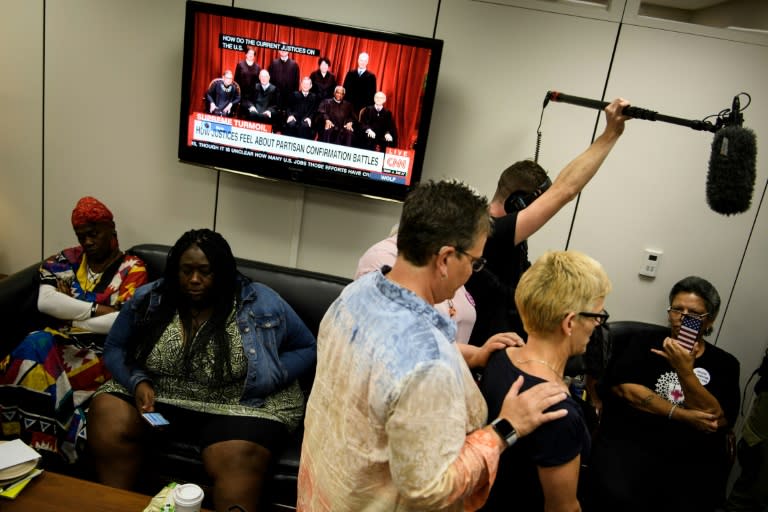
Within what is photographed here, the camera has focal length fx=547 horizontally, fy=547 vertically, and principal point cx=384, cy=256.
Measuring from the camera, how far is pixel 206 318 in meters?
2.24

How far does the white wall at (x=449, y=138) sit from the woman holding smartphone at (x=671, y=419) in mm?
687

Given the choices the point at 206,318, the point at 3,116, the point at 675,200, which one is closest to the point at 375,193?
the point at 206,318

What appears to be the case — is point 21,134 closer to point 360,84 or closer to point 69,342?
point 69,342

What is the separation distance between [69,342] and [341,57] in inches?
72.0

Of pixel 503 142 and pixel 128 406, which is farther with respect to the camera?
pixel 503 142

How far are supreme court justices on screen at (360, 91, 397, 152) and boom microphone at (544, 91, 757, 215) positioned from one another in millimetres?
1368

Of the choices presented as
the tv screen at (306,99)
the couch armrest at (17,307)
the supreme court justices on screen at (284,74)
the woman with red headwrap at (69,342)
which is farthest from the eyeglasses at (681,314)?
the couch armrest at (17,307)

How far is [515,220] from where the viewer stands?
1699mm

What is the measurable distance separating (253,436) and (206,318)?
0.52 metres

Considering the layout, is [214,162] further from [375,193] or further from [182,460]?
[182,460]

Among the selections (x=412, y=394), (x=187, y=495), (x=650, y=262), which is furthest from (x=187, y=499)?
(x=650, y=262)

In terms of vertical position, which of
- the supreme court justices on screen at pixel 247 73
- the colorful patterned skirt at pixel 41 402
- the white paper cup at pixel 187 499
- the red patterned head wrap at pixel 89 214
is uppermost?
the supreme court justices on screen at pixel 247 73

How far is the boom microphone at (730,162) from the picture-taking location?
59.8 inches

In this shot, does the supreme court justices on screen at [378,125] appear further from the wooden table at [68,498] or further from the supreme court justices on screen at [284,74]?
the wooden table at [68,498]
